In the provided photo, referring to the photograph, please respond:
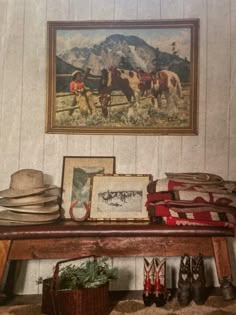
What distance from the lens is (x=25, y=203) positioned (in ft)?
6.50

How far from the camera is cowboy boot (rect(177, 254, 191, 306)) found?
1979 mm

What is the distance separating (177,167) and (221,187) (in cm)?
36

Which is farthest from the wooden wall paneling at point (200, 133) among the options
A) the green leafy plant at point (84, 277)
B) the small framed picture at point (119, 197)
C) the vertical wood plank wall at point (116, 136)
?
the green leafy plant at point (84, 277)

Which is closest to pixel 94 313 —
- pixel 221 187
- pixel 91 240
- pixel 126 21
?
pixel 91 240

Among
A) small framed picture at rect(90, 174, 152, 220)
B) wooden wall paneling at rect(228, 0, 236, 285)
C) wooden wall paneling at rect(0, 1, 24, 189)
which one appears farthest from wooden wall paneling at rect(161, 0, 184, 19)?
small framed picture at rect(90, 174, 152, 220)

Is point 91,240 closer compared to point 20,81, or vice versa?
point 91,240

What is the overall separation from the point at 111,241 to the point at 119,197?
0.37 m

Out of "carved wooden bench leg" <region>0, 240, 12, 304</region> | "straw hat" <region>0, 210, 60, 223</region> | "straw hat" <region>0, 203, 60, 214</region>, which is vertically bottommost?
"carved wooden bench leg" <region>0, 240, 12, 304</region>

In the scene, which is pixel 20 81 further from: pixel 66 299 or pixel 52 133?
pixel 66 299

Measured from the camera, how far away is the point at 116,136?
94.1 inches

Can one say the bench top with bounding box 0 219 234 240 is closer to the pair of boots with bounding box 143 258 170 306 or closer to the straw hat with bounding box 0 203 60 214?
the straw hat with bounding box 0 203 60 214

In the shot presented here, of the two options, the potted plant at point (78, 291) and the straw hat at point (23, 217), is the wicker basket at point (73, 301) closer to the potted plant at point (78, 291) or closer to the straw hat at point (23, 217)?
the potted plant at point (78, 291)

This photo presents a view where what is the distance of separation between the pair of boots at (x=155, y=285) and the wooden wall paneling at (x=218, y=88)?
2.33ft

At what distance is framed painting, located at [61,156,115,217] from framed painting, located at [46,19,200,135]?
0.18 meters
